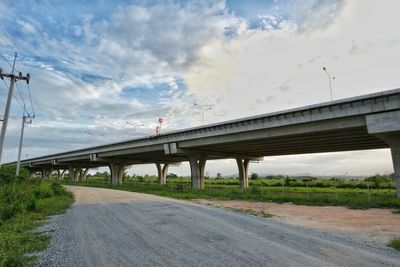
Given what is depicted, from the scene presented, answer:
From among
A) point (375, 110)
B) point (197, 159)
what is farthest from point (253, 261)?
point (197, 159)

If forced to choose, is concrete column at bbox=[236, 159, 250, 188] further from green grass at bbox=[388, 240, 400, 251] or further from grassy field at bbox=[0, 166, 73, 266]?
green grass at bbox=[388, 240, 400, 251]

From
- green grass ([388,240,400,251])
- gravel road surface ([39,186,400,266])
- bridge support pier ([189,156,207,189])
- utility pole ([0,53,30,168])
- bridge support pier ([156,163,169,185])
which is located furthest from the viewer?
bridge support pier ([156,163,169,185])

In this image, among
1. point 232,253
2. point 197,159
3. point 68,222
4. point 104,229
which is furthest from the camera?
point 197,159

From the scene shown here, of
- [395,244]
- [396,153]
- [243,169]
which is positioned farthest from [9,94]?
[243,169]

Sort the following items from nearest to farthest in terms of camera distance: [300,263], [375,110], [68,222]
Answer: [300,263] → [68,222] → [375,110]

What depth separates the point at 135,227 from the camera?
11609 millimetres

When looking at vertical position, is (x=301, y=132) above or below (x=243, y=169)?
above

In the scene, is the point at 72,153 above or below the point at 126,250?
above

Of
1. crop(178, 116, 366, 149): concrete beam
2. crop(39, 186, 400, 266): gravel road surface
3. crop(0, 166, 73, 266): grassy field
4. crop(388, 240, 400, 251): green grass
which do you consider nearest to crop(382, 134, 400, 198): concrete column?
crop(178, 116, 366, 149): concrete beam

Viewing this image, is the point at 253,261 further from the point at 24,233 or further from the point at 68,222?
the point at 68,222

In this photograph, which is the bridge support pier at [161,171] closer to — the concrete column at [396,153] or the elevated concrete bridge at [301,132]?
the elevated concrete bridge at [301,132]

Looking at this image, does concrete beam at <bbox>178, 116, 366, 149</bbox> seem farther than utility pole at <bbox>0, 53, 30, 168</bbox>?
Yes

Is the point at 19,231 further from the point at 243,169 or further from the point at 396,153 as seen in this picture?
the point at 243,169

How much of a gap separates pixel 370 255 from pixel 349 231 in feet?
14.1
